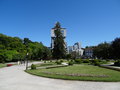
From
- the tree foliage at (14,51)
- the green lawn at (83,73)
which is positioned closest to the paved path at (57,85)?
the green lawn at (83,73)

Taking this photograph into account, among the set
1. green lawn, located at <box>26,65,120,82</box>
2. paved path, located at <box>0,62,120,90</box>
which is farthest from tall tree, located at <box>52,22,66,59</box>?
paved path, located at <box>0,62,120,90</box>

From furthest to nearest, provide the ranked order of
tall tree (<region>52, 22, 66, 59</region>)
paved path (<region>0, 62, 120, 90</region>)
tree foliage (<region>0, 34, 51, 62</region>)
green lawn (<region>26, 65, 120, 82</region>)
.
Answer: tree foliage (<region>0, 34, 51, 62</region>) < tall tree (<region>52, 22, 66, 59</region>) < green lawn (<region>26, 65, 120, 82</region>) < paved path (<region>0, 62, 120, 90</region>)

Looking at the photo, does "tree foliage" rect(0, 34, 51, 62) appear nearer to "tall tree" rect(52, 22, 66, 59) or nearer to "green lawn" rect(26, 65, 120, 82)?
"tall tree" rect(52, 22, 66, 59)

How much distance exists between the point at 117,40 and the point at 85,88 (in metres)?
33.5

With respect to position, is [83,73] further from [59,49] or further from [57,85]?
[59,49]

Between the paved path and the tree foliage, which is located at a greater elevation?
the tree foliage

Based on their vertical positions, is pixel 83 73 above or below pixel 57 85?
above

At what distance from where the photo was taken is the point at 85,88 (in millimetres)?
10766

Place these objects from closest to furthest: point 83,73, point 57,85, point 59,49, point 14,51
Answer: point 57,85
point 83,73
point 59,49
point 14,51

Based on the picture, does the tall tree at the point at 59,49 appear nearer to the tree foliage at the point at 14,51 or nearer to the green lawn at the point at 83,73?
the tree foliage at the point at 14,51

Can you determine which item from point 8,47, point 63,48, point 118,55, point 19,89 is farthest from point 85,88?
point 8,47

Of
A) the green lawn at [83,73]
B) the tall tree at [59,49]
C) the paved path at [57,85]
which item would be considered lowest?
the paved path at [57,85]

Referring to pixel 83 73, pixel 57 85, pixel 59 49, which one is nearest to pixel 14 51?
pixel 59 49

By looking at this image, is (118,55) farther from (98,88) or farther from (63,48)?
(98,88)
